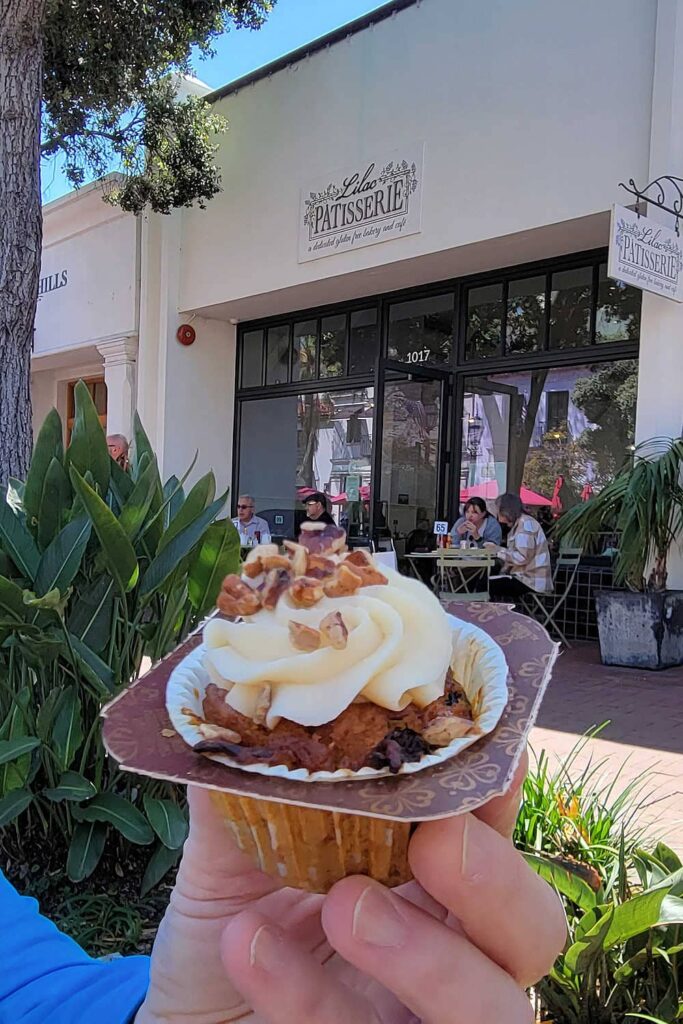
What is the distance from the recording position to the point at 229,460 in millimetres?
12148

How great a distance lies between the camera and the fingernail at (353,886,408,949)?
2.52ft

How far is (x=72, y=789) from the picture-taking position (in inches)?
78.4

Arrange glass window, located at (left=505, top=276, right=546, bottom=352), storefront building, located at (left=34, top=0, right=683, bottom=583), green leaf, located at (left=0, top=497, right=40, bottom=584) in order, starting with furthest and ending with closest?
1. glass window, located at (left=505, top=276, right=546, bottom=352)
2. storefront building, located at (left=34, top=0, right=683, bottom=583)
3. green leaf, located at (left=0, top=497, right=40, bottom=584)

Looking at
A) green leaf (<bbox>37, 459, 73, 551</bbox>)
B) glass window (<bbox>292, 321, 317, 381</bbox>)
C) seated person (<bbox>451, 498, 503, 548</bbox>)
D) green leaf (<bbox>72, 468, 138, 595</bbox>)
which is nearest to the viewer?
green leaf (<bbox>72, 468, 138, 595</bbox>)

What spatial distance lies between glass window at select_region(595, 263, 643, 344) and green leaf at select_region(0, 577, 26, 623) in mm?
7221

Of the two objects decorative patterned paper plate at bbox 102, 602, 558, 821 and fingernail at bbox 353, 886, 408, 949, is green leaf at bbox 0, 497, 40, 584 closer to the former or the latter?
decorative patterned paper plate at bbox 102, 602, 558, 821

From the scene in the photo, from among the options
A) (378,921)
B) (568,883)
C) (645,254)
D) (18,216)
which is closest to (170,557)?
(568,883)

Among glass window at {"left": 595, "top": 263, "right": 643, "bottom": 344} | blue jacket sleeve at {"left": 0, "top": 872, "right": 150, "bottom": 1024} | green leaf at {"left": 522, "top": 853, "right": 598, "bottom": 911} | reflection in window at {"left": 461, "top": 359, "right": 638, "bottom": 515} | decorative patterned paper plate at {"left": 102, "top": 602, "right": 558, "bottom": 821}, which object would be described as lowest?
green leaf at {"left": 522, "top": 853, "right": 598, "bottom": 911}

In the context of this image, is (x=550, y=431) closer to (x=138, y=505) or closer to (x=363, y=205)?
(x=363, y=205)

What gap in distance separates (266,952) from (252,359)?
11640 mm

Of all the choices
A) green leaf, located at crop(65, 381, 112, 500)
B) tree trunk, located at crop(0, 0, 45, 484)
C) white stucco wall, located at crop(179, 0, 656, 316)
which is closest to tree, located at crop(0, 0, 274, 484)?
tree trunk, located at crop(0, 0, 45, 484)

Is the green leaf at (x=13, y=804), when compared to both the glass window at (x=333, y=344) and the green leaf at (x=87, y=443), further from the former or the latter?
the glass window at (x=333, y=344)

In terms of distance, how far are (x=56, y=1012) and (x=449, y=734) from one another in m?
0.83

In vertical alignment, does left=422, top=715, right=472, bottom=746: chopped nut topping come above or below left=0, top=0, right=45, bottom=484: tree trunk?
below
